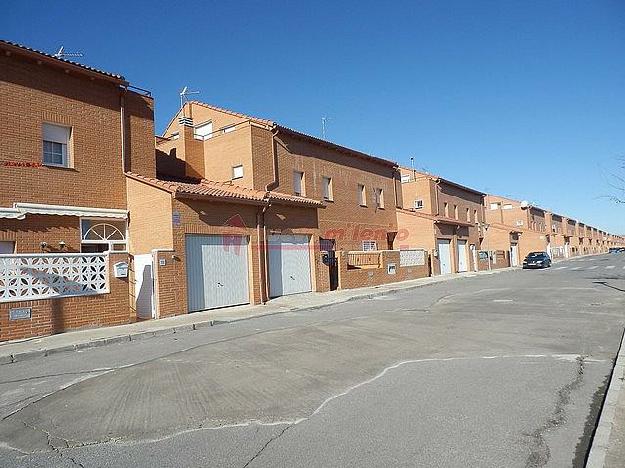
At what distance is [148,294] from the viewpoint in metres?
13.9

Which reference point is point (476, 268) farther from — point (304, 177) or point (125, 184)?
point (125, 184)

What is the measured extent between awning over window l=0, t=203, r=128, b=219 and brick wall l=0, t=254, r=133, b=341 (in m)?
2.88

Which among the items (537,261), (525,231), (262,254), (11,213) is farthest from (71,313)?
(525,231)

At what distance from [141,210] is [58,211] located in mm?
2386

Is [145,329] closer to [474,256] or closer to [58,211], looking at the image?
[58,211]

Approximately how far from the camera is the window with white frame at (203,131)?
23.1m

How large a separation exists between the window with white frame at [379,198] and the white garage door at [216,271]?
43.3 feet

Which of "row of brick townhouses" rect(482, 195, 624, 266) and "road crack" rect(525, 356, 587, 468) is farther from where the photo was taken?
"row of brick townhouses" rect(482, 195, 624, 266)

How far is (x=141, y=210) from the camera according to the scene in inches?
589

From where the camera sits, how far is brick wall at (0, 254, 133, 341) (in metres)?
10.2

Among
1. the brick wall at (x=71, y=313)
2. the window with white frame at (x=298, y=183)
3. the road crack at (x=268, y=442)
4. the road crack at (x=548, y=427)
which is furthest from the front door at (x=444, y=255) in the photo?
the road crack at (x=268, y=442)

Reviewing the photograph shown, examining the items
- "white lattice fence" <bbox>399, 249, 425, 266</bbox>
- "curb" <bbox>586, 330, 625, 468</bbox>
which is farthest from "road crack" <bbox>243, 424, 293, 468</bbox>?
"white lattice fence" <bbox>399, 249, 425, 266</bbox>

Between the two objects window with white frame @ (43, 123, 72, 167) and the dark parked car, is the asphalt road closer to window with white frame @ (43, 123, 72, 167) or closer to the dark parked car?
window with white frame @ (43, 123, 72, 167)

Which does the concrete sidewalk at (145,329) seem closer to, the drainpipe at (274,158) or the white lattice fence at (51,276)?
the white lattice fence at (51,276)
